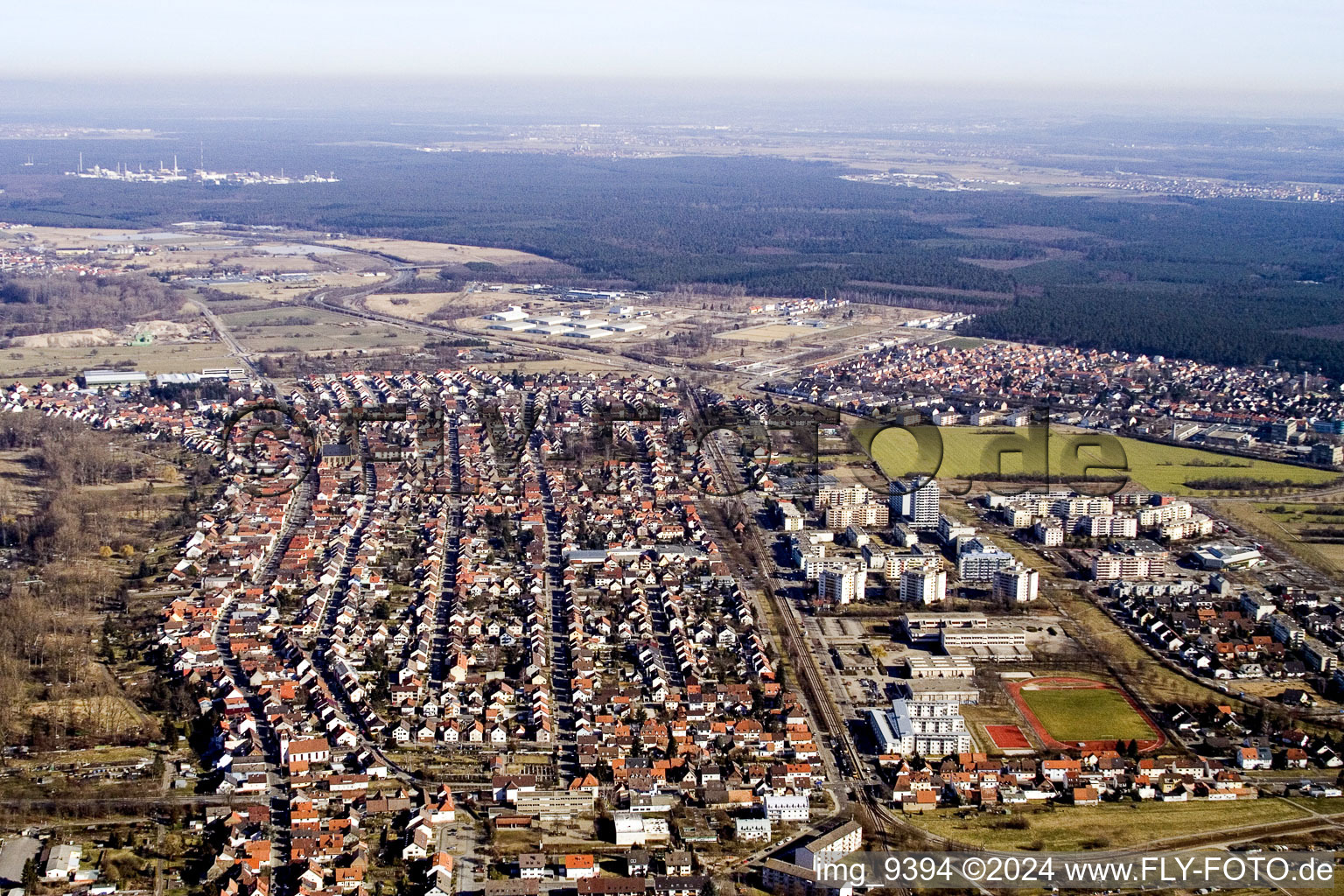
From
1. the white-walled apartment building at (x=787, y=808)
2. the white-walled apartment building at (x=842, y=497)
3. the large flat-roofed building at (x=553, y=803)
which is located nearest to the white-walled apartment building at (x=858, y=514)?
the white-walled apartment building at (x=842, y=497)

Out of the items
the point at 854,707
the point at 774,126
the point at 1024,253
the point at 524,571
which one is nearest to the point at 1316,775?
the point at 854,707

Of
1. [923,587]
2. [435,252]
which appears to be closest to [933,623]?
[923,587]

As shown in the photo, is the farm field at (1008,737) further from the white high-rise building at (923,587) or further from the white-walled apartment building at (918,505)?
the white-walled apartment building at (918,505)

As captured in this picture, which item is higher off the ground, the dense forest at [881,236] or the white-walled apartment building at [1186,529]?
the dense forest at [881,236]

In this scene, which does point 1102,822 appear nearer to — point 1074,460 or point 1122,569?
point 1122,569

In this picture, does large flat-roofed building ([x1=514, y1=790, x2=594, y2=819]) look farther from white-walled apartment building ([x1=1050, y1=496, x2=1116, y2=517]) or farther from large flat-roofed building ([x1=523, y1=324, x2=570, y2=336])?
large flat-roofed building ([x1=523, y1=324, x2=570, y2=336])

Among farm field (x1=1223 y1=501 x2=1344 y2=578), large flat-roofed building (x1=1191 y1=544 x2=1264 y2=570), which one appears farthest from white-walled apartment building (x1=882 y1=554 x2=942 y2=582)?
farm field (x1=1223 y1=501 x2=1344 y2=578)
